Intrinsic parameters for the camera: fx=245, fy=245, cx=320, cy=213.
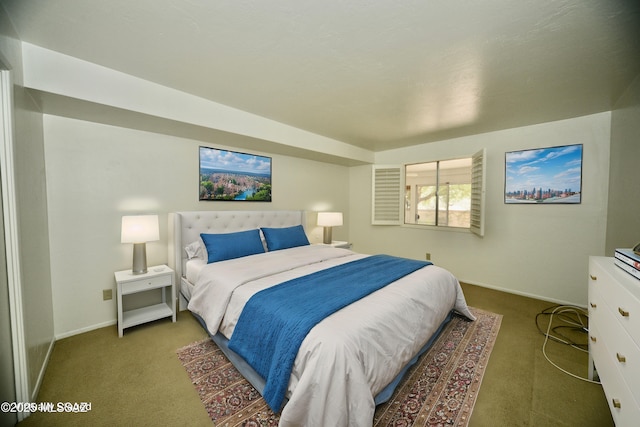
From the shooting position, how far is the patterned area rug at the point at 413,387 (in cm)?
150

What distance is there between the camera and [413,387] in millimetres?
1748

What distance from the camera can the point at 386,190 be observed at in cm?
479

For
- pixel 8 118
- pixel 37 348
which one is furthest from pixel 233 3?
pixel 37 348

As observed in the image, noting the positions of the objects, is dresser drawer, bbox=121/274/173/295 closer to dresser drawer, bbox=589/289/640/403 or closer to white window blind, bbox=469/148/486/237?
dresser drawer, bbox=589/289/640/403

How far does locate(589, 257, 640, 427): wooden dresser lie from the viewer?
40.8 inches

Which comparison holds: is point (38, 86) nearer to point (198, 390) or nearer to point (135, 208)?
point (135, 208)

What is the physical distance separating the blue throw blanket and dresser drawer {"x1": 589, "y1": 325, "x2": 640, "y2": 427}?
4.12 feet

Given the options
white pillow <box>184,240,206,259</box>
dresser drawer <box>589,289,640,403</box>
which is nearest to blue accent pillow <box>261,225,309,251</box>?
white pillow <box>184,240,206,259</box>

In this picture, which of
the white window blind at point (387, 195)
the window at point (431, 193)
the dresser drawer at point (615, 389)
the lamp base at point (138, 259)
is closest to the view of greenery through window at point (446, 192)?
the window at point (431, 193)

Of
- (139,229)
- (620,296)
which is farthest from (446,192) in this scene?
(139,229)

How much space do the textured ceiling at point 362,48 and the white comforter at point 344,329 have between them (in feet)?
5.85

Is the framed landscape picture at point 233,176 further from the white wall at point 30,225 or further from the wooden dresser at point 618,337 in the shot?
the wooden dresser at point 618,337

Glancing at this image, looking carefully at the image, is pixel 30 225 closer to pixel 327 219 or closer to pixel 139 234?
pixel 139 234

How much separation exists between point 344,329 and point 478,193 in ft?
10.3
